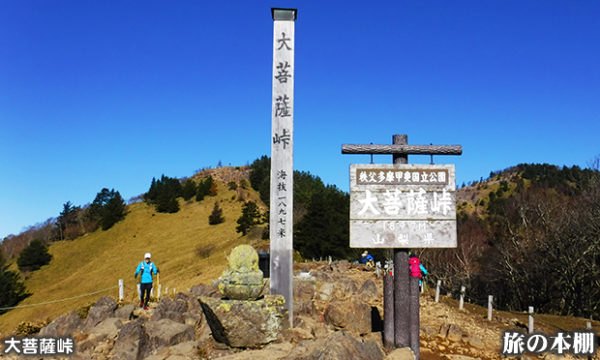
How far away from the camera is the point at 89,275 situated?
48.3 meters

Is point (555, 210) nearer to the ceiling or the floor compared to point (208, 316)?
nearer to the ceiling

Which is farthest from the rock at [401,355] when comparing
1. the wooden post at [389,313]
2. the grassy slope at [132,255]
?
the grassy slope at [132,255]

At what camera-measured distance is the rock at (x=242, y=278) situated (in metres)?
8.31

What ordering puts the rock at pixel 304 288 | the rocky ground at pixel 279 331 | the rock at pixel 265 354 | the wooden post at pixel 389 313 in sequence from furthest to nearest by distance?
the rock at pixel 304 288, the wooden post at pixel 389 313, the rocky ground at pixel 279 331, the rock at pixel 265 354

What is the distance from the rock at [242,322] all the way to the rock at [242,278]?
17cm

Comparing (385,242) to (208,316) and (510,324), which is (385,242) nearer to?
(208,316)

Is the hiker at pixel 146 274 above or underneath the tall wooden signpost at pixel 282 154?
Result: underneath

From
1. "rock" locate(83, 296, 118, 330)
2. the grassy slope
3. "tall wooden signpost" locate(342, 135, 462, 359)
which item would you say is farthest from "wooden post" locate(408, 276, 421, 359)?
the grassy slope

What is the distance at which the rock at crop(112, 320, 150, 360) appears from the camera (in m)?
9.02

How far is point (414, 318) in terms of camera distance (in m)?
8.77

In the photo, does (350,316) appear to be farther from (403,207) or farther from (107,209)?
(107,209)

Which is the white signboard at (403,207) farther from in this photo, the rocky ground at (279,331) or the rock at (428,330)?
the rock at (428,330)

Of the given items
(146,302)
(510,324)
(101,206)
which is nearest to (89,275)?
(101,206)

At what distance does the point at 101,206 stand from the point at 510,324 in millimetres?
70105
